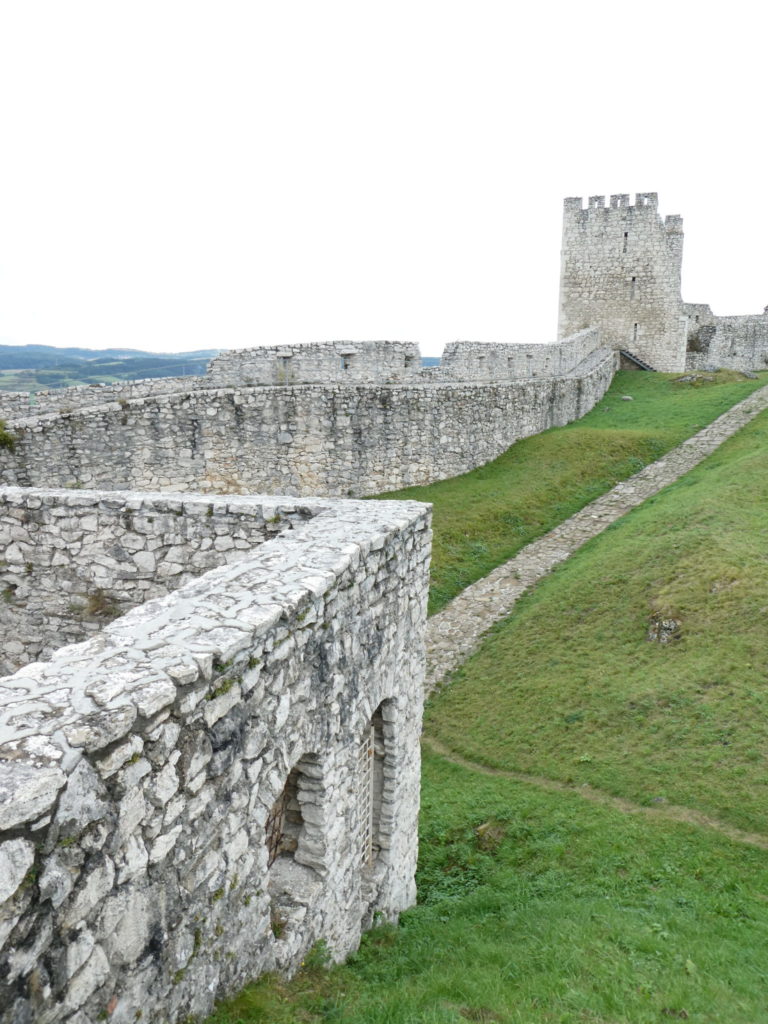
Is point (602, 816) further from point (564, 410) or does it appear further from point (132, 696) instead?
point (564, 410)

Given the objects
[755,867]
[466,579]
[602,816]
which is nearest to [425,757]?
[602,816]

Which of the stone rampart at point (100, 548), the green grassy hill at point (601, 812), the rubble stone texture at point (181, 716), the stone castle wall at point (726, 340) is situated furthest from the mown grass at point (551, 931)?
the stone castle wall at point (726, 340)

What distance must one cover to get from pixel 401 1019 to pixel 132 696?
3.33 metres

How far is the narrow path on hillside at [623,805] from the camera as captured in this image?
31.7 feet

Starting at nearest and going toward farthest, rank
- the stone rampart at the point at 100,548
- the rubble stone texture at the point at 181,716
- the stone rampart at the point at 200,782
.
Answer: the stone rampart at the point at 200,782
the rubble stone texture at the point at 181,716
the stone rampart at the point at 100,548

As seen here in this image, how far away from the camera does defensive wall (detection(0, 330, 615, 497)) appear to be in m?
15.4

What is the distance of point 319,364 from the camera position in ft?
68.7

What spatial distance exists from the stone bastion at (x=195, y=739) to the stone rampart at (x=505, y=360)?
17.9 meters

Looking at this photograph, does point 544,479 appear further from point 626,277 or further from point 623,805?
point 626,277

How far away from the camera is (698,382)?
119 ft

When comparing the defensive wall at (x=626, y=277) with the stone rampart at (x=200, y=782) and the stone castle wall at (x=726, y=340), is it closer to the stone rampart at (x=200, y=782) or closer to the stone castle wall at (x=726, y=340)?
the stone castle wall at (x=726, y=340)

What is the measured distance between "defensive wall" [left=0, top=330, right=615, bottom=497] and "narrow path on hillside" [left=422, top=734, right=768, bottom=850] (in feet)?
31.6

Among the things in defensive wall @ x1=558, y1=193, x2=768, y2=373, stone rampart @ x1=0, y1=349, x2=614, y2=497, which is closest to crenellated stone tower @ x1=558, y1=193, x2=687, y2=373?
defensive wall @ x1=558, y1=193, x2=768, y2=373

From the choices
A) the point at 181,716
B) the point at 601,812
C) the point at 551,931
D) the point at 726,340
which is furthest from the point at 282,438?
the point at 726,340
